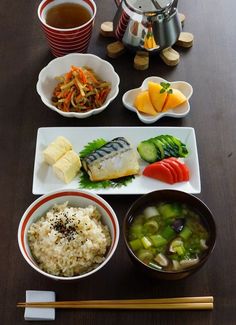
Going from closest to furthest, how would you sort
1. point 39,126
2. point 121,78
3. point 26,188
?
point 26,188
point 39,126
point 121,78

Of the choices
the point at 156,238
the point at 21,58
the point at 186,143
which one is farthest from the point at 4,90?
the point at 156,238

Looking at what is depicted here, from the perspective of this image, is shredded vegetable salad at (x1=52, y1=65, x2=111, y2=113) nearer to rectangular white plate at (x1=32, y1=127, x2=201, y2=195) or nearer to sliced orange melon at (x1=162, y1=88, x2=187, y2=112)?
rectangular white plate at (x1=32, y1=127, x2=201, y2=195)

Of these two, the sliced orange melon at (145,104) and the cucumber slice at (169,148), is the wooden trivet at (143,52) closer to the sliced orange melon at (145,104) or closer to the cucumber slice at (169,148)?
the sliced orange melon at (145,104)

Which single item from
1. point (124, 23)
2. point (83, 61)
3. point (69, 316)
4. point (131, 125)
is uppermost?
point (124, 23)

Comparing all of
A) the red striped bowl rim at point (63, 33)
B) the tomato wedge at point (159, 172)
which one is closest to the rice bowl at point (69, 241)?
the tomato wedge at point (159, 172)

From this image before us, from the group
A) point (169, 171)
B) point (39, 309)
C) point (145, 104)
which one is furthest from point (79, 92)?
point (39, 309)

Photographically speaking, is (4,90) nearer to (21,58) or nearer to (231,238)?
(21,58)

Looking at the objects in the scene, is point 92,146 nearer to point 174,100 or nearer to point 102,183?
point 102,183
